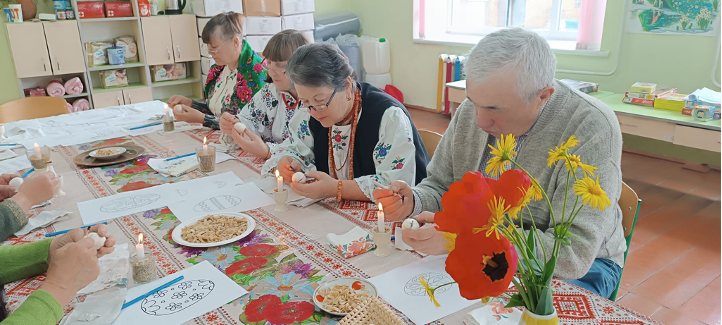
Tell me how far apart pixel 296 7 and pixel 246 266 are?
4.92 meters

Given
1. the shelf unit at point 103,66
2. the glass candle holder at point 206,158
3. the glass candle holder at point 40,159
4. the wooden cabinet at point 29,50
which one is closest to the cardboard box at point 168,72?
the shelf unit at point 103,66

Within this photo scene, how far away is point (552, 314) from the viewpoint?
0.80 meters

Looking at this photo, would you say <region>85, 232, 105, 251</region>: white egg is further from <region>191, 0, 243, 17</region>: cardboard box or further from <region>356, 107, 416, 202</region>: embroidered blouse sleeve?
<region>191, 0, 243, 17</region>: cardboard box

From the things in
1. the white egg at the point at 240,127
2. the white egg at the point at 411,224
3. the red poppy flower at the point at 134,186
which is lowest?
the red poppy flower at the point at 134,186

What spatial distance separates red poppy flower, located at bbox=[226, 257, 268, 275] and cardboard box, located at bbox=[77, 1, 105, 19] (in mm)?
4468

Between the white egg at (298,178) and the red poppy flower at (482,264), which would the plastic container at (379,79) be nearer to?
the white egg at (298,178)

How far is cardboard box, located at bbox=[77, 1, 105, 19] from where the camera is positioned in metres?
4.75

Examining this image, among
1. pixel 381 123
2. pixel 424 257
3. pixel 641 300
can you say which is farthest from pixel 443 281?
pixel 641 300

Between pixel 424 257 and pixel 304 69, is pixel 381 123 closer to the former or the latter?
pixel 304 69

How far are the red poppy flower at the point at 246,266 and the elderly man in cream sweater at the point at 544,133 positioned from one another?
15.6 inches

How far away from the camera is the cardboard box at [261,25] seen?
5438mm

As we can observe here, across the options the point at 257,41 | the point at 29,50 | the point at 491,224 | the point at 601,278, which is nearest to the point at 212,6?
the point at 257,41

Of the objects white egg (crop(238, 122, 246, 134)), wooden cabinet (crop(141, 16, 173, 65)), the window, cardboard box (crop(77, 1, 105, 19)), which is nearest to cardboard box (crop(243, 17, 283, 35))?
wooden cabinet (crop(141, 16, 173, 65))

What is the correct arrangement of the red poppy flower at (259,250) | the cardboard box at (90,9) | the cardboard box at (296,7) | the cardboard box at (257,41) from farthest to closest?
the cardboard box at (296,7), the cardboard box at (257,41), the cardboard box at (90,9), the red poppy flower at (259,250)
